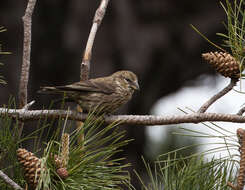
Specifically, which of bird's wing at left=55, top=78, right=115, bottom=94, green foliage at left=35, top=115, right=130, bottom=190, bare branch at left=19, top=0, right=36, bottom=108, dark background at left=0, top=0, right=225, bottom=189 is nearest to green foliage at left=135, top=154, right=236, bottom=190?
green foliage at left=35, top=115, right=130, bottom=190

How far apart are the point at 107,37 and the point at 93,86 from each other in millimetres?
2542

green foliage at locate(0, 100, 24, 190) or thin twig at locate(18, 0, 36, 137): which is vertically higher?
thin twig at locate(18, 0, 36, 137)

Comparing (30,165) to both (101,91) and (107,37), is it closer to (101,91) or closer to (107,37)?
(101,91)

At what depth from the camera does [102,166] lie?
7.17ft

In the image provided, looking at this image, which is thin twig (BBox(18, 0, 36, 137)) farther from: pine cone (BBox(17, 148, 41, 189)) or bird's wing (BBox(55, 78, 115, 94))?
bird's wing (BBox(55, 78, 115, 94))

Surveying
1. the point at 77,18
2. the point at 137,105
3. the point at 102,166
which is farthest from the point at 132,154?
the point at 102,166

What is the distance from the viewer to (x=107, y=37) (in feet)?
20.6

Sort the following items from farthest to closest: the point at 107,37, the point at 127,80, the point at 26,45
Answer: the point at 107,37, the point at 127,80, the point at 26,45

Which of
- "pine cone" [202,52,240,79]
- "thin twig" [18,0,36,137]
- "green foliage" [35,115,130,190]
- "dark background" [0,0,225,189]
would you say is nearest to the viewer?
"green foliage" [35,115,130,190]

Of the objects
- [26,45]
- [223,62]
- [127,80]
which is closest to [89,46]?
[26,45]

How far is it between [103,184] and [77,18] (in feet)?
14.2

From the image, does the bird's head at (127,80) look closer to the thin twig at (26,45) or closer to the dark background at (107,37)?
the thin twig at (26,45)

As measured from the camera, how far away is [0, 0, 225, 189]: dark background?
6141 millimetres

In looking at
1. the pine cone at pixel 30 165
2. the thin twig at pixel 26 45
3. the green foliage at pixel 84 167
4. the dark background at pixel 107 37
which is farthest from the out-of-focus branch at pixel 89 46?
the dark background at pixel 107 37
